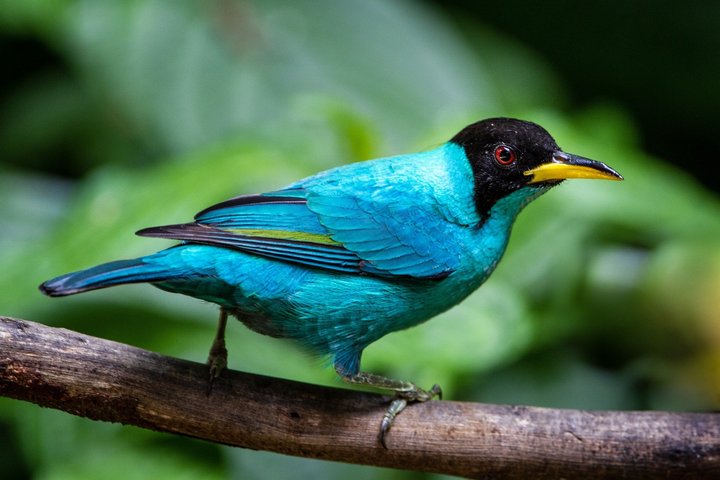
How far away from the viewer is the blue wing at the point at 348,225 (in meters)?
2.92

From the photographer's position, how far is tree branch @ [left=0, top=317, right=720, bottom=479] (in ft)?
9.02

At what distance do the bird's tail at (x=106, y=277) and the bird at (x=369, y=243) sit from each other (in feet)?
0.26

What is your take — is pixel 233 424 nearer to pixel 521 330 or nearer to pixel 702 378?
pixel 521 330

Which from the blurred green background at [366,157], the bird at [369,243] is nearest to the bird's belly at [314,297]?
the bird at [369,243]

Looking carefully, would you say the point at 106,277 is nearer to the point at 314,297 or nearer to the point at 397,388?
the point at 314,297

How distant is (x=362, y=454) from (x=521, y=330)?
3.70 ft

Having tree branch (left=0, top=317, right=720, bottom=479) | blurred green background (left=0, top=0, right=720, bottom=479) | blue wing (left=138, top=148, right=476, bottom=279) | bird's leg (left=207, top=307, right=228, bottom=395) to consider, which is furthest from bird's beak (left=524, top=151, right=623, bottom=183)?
bird's leg (left=207, top=307, right=228, bottom=395)

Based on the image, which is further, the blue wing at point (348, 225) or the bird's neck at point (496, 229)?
the bird's neck at point (496, 229)

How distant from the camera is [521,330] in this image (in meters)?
3.76

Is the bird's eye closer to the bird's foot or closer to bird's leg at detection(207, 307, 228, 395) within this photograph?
the bird's foot

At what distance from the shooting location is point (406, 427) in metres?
2.91

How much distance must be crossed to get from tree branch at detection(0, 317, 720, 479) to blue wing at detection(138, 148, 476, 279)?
1.32ft

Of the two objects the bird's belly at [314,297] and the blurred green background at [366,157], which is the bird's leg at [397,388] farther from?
the blurred green background at [366,157]

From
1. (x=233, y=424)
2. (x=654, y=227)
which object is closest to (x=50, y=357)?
(x=233, y=424)
